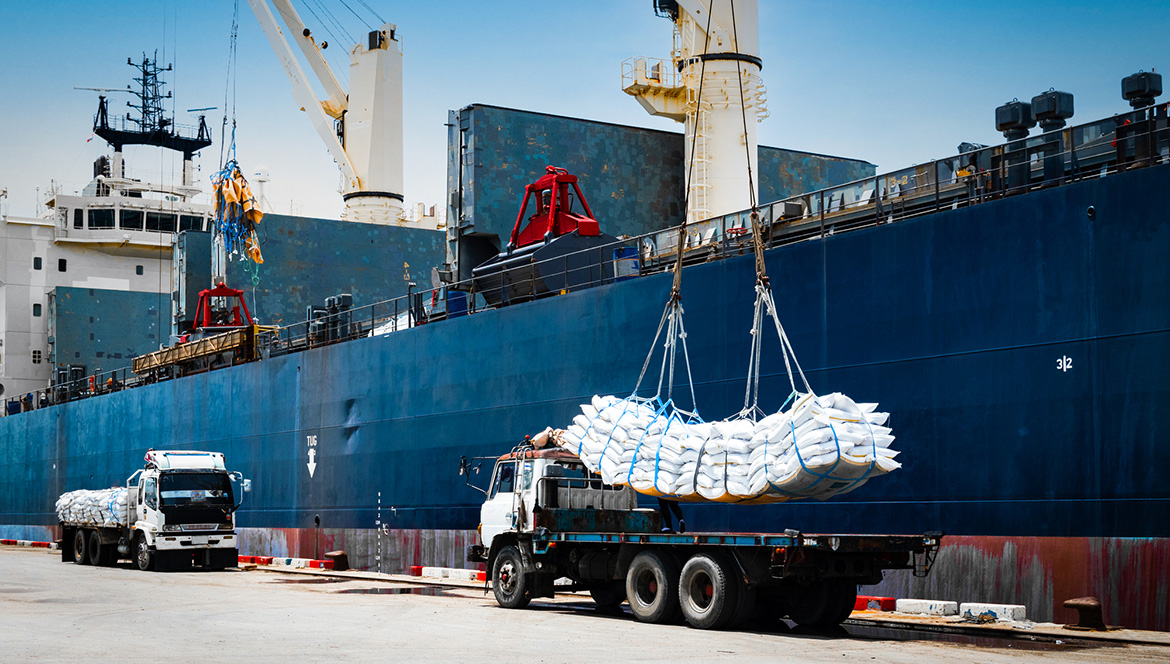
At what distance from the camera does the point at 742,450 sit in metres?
15.0

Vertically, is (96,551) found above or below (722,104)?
below

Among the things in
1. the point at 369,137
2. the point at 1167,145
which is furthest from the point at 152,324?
the point at 1167,145

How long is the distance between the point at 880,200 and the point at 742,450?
20.1ft

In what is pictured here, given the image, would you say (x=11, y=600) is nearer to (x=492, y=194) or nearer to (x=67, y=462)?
(x=492, y=194)

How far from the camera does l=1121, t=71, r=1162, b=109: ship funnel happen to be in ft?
53.7

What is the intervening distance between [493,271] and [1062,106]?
1427cm

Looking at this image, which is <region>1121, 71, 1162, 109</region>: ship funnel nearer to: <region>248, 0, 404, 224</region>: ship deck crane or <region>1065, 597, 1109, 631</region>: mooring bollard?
<region>1065, 597, 1109, 631</region>: mooring bollard

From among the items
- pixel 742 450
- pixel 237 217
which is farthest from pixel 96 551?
pixel 742 450

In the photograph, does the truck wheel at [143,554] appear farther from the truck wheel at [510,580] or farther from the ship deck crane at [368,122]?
the ship deck crane at [368,122]

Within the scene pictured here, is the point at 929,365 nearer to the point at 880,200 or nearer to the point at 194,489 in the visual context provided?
the point at 880,200

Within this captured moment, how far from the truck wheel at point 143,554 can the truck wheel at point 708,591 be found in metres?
18.4

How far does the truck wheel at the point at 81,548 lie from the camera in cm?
3225

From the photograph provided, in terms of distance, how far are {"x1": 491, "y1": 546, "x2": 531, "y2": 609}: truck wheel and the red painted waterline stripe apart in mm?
5092

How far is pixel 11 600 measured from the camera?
64.8 ft
